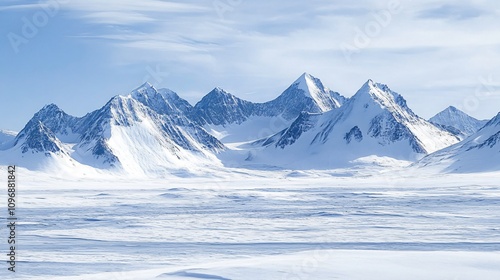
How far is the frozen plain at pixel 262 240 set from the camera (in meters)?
30.5

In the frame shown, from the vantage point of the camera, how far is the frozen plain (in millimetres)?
30477

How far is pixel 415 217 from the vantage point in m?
61.2

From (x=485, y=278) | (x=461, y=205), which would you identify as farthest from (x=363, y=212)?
(x=485, y=278)

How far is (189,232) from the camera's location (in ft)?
166

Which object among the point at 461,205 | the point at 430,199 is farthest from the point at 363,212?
the point at 430,199

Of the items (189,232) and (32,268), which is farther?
(189,232)

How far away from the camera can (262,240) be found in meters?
45.6

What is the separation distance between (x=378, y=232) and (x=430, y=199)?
38561 mm

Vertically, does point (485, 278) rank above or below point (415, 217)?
below

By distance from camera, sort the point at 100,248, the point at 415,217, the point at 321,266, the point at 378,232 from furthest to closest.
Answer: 1. the point at 415,217
2. the point at 378,232
3. the point at 100,248
4. the point at 321,266

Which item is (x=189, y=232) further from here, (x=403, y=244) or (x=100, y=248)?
(x=403, y=244)

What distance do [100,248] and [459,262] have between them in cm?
2241

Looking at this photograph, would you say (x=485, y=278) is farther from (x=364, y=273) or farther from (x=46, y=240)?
(x=46, y=240)

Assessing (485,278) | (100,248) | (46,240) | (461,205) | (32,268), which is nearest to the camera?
(485,278)
